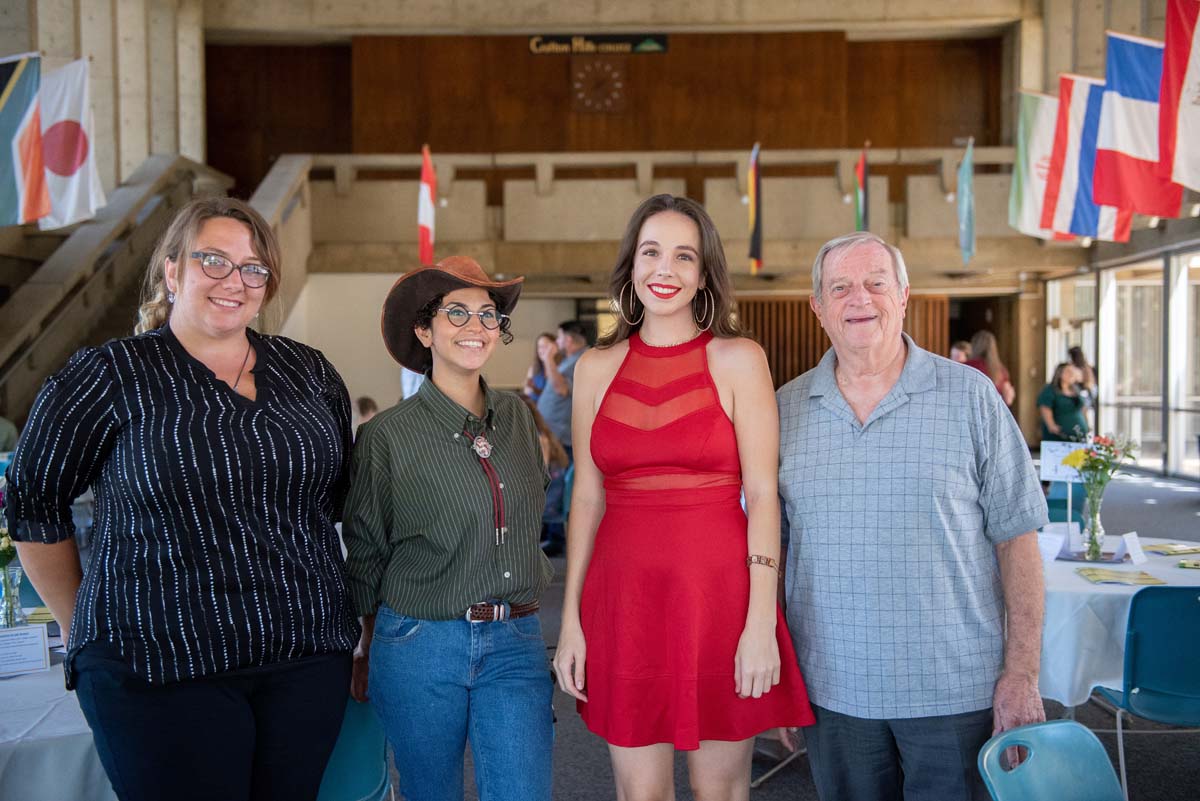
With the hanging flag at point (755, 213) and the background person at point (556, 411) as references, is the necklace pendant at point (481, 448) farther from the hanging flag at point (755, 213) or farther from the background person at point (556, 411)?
the hanging flag at point (755, 213)

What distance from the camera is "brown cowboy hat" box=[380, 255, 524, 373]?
229 centimetres

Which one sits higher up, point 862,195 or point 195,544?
point 862,195

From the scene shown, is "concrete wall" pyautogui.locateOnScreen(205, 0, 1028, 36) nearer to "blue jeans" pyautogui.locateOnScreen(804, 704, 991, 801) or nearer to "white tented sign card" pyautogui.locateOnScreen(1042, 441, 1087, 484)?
"white tented sign card" pyautogui.locateOnScreen(1042, 441, 1087, 484)

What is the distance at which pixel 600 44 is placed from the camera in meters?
16.0

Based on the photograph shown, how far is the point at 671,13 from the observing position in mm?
15797

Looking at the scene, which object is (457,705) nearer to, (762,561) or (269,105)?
(762,561)

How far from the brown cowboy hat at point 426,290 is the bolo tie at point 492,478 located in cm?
29

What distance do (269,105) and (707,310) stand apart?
53.8 ft

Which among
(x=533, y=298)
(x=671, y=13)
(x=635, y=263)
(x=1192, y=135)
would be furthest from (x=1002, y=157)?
(x=635, y=263)

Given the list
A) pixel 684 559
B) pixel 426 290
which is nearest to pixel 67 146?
pixel 426 290

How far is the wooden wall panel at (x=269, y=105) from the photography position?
16.8 meters

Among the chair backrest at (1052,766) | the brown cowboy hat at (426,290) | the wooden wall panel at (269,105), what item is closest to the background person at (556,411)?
the brown cowboy hat at (426,290)

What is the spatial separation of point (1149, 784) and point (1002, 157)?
11.5 metres

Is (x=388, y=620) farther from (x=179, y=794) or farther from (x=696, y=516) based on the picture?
(x=696, y=516)
